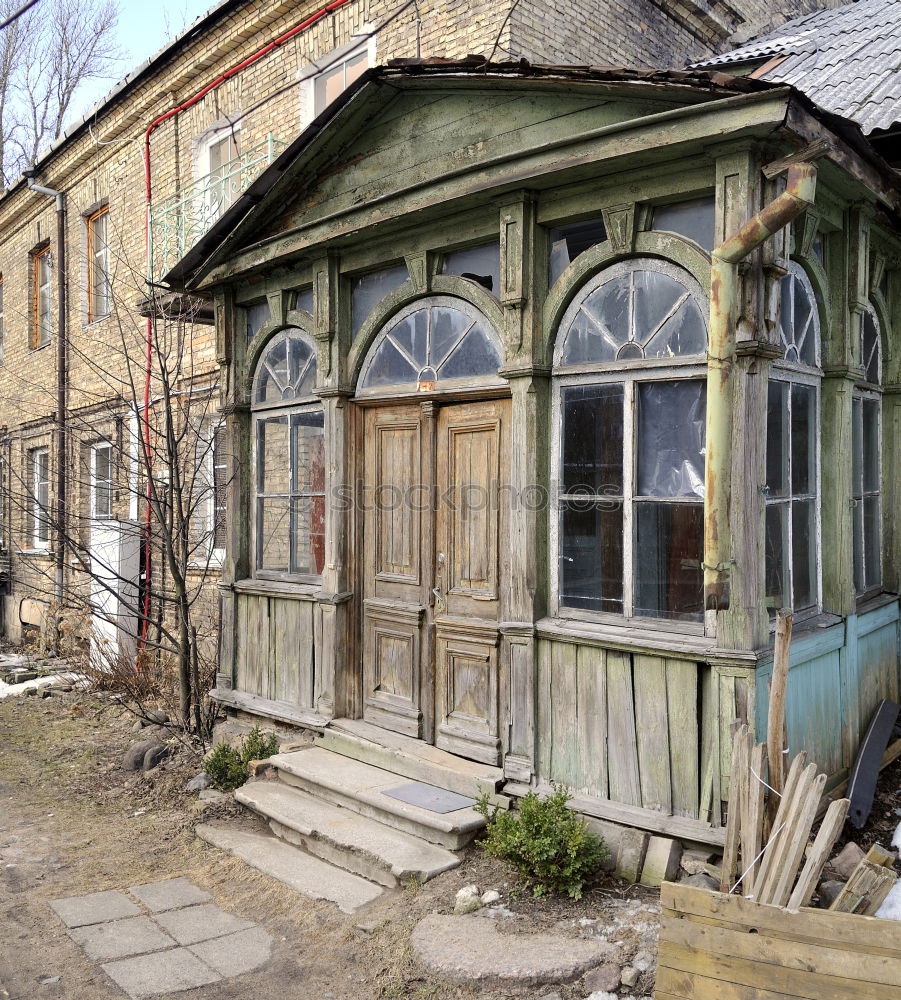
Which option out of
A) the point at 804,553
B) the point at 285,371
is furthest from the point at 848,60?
the point at 285,371

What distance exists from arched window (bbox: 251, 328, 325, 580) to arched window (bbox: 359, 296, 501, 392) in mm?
703

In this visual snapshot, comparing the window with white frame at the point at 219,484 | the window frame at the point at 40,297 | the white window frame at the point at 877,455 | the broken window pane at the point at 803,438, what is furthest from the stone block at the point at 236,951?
the window frame at the point at 40,297

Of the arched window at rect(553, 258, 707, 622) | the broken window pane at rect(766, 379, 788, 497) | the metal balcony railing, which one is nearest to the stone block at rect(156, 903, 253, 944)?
the arched window at rect(553, 258, 707, 622)

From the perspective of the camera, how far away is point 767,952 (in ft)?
10.4

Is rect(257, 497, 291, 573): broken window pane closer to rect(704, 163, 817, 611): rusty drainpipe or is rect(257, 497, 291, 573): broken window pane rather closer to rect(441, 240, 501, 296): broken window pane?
rect(441, 240, 501, 296): broken window pane

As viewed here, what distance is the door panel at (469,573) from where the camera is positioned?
5215 mm

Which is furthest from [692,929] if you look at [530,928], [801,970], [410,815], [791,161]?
[791,161]

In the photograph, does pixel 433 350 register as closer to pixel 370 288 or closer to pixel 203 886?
pixel 370 288

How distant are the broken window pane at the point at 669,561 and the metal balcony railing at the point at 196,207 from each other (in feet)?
20.1

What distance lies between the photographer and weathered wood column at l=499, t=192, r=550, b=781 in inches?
189

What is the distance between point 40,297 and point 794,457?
44.3 ft

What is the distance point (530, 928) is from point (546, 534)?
1973 millimetres

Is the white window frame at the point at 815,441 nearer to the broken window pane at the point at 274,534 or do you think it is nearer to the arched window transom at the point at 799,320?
the arched window transom at the point at 799,320

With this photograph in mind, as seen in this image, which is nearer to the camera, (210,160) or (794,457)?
(794,457)
